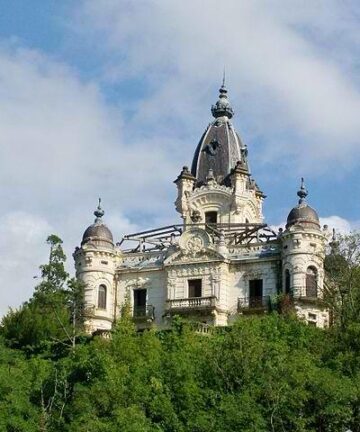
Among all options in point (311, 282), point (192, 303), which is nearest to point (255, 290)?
point (311, 282)

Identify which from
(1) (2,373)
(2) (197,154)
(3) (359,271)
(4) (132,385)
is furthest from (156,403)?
(2) (197,154)

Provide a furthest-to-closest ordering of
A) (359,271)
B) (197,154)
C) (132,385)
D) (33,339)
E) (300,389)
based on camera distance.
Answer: (197,154), (33,339), (359,271), (132,385), (300,389)

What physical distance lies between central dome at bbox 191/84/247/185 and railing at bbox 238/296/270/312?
1044 cm

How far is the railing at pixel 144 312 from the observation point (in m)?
66.6

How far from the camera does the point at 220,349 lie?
157ft

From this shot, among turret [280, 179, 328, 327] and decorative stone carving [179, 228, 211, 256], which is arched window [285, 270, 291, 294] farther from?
decorative stone carving [179, 228, 211, 256]

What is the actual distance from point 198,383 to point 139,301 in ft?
71.2

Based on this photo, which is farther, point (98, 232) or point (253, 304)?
point (98, 232)

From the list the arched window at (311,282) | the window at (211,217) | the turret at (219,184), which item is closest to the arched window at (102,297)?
the turret at (219,184)

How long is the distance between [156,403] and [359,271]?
1414cm

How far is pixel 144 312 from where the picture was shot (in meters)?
67.2

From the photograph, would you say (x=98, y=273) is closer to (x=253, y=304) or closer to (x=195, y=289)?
(x=195, y=289)

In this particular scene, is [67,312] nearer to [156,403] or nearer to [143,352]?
[143,352]

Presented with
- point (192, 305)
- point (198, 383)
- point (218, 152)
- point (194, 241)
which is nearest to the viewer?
point (198, 383)
